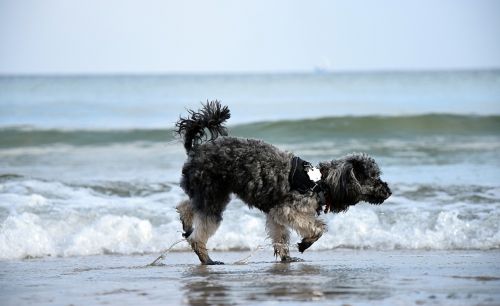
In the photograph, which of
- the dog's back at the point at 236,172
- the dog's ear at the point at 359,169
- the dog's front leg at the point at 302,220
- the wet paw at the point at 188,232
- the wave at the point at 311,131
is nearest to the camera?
the dog's back at the point at 236,172

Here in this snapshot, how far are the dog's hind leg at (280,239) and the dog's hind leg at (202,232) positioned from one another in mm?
559

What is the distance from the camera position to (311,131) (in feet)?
69.8

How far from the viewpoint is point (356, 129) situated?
21.8m

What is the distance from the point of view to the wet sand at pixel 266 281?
6.48 metres

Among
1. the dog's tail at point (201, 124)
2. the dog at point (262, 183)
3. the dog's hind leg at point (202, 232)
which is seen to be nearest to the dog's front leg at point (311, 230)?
the dog at point (262, 183)

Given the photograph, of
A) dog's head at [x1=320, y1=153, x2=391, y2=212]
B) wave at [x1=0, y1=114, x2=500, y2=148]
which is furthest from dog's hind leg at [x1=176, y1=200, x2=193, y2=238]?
wave at [x1=0, y1=114, x2=500, y2=148]

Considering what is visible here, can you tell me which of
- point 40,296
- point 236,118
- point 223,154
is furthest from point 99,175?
point 236,118

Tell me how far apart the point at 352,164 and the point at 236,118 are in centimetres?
1756

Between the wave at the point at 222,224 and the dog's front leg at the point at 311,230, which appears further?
the wave at the point at 222,224

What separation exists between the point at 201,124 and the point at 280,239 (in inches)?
54.0

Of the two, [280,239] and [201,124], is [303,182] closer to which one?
[280,239]

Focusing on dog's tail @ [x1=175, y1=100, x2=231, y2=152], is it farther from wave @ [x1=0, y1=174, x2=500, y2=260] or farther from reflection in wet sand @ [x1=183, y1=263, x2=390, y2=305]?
wave @ [x1=0, y1=174, x2=500, y2=260]

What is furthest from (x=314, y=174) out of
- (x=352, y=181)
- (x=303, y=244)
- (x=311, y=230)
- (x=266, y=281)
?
(x=266, y=281)

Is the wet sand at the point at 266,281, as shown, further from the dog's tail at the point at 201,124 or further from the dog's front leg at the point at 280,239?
the dog's tail at the point at 201,124
